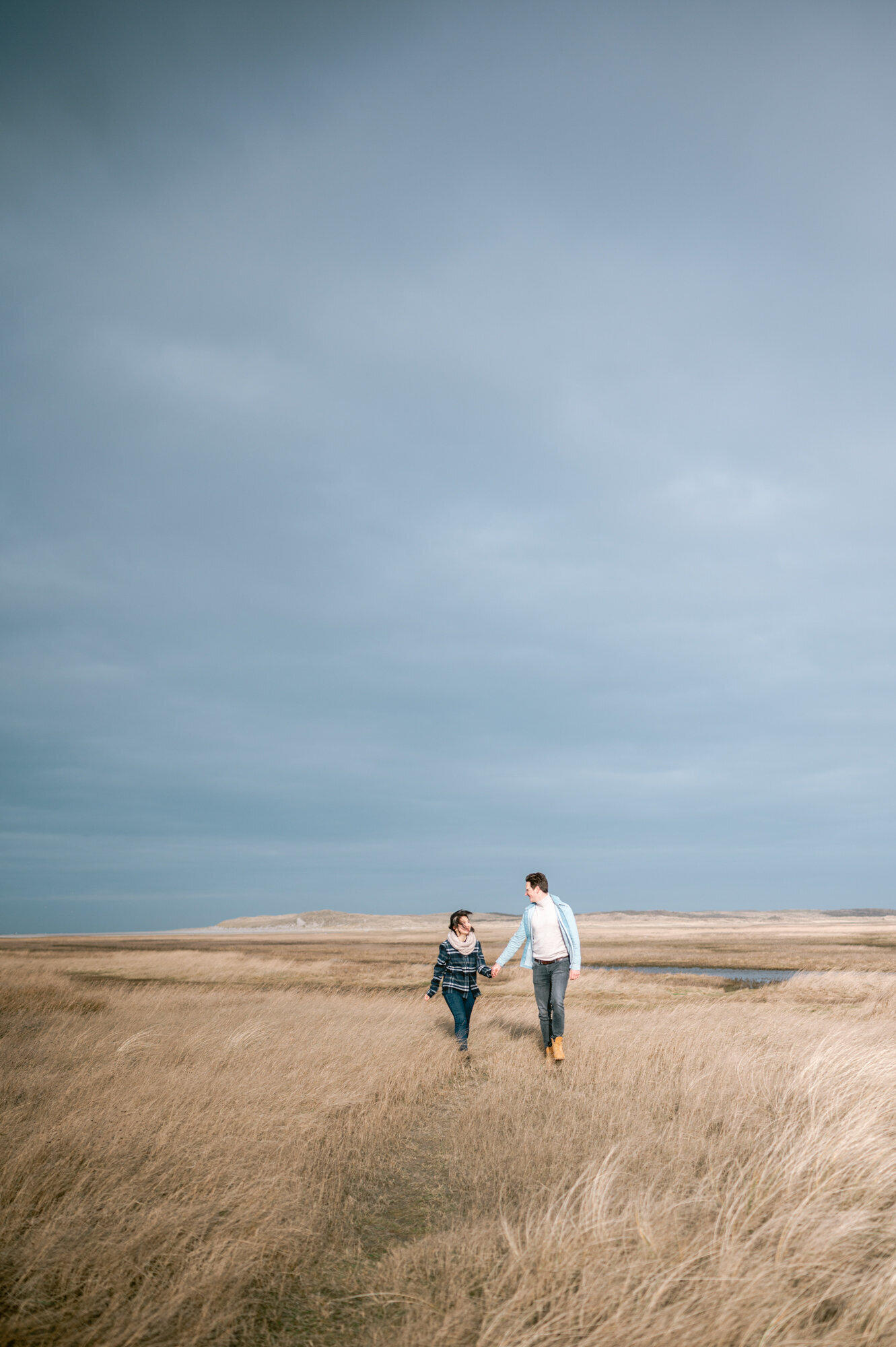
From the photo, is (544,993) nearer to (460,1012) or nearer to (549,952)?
(549,952)

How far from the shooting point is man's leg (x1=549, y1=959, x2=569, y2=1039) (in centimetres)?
1095

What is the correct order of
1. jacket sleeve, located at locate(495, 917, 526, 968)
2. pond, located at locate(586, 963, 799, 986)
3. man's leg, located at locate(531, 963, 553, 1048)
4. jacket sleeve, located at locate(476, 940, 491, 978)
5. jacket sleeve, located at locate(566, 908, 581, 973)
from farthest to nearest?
1. pond, located at locate(586, 963, 799, 986)
2. jacket sleeve, located at locate(476, 940, 491, 978)
3. jacket sleeve, located at locate(495, 917, 526, 968)
4. man's leg, located at locate(531, 963, 553, 1048)
5. jacket sleeve, located at locate(566, 908, 581, 973)

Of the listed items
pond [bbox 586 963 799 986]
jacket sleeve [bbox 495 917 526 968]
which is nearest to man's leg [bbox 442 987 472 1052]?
jacket sleeve [bbox 495 917 526 968]

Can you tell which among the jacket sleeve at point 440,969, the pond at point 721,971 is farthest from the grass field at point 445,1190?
the pond at point 721,971

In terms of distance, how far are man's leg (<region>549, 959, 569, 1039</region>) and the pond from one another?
979 inches

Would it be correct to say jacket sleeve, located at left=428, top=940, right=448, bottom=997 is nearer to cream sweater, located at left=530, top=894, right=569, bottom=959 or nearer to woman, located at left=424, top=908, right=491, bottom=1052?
woman, located at left=424, top=908, right=491, bottom=1052

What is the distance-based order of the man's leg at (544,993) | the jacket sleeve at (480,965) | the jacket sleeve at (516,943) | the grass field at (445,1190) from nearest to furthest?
the grass field at (445,1190)
the man's leg at (544,993)
the jacket sleeve at (516,943)
the jacket sleeve at (480,965)

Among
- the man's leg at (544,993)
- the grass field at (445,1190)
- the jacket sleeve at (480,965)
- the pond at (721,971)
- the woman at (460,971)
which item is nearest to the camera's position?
the grass field at (445,1190)

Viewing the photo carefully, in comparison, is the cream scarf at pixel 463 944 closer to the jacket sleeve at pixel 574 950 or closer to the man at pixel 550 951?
the man at pixel 550 951

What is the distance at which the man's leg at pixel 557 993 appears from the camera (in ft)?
35.9

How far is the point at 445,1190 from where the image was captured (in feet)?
21.0

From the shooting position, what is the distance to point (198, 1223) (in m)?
5.18

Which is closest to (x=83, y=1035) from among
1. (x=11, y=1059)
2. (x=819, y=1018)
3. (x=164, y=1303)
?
(x=11, y=1059)

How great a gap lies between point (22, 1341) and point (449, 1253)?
2338 millimetres
